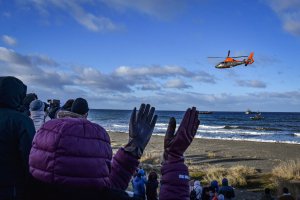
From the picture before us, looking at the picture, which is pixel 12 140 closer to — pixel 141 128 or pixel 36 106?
pixel 141 128

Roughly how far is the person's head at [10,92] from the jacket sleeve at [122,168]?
2.80 ft

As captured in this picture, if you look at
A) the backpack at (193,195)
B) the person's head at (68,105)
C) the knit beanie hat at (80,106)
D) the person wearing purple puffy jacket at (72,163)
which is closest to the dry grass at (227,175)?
the backpack at (193,195)

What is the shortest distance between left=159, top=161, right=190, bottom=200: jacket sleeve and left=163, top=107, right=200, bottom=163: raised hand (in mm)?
68

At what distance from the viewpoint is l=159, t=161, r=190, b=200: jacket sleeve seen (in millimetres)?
2199

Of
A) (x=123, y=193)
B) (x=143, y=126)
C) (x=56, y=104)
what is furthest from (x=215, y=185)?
(x=123, y=193)

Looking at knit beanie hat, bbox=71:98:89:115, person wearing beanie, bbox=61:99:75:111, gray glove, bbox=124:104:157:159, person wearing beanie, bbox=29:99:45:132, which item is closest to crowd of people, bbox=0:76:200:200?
gray glove, bbox=124:104:157:159

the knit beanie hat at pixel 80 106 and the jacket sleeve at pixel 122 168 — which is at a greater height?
the knit beanie hat at pixel 80 106

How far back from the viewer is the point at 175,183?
2211 millimetres

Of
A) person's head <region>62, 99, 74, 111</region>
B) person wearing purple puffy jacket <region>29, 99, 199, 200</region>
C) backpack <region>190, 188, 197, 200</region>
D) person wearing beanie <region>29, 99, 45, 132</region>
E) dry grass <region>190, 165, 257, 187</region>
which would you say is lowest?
dry grass <region>190, 165, 257, 187</region>

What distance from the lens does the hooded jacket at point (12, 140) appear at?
2482mm

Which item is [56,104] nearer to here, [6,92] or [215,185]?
[215,185]

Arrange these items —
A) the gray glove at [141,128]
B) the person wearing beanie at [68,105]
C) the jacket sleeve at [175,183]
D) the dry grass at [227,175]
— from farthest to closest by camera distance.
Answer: the dry grass at [227,175] → the person wearing beanie at [68,105] → the gray glove at [141,128] → the jacket sleeve at [175,183]

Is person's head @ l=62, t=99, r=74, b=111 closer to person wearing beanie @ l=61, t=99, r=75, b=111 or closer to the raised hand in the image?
person wearing beanie @ l=61, t=99, r=75, b=111

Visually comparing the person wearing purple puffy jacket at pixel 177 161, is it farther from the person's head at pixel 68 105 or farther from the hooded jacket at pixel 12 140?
the person's head at pixel 68 105
